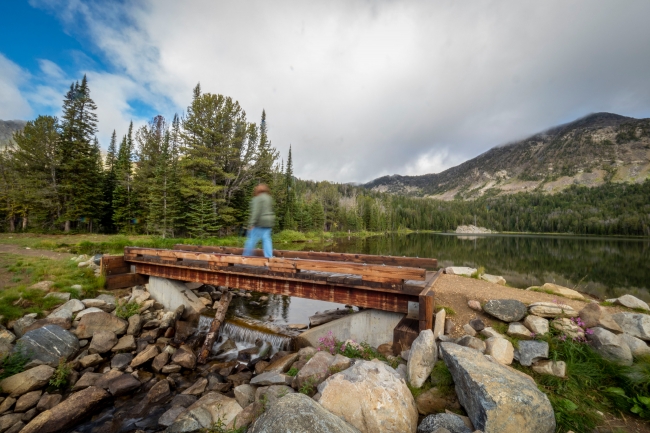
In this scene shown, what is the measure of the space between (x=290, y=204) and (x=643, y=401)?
186 feet

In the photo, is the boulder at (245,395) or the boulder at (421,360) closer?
the boulder at (421,360)

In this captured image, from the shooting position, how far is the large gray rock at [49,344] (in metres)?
6.77

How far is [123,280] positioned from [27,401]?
6.17 meters

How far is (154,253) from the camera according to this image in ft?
36.1

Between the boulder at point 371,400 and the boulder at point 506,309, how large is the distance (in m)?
3.39

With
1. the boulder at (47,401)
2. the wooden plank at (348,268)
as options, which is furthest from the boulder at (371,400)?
the boulder at (47,401)

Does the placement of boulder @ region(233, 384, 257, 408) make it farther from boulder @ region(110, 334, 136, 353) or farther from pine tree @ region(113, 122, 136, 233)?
pine tree @ region(113, 122, 136, 233)

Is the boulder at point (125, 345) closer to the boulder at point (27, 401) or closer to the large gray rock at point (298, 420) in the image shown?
the boulder at point (27, 401)

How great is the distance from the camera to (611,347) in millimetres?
4793

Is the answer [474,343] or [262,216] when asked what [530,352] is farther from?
[262,216]

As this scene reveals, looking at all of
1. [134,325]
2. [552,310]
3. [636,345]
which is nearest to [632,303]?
[636,345]

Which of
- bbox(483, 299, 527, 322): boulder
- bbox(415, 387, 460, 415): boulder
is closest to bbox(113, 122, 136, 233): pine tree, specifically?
bbox(415, 387, 460, 415): boulder

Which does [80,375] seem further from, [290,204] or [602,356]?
[290,204]

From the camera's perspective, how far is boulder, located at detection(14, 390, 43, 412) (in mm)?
5502
